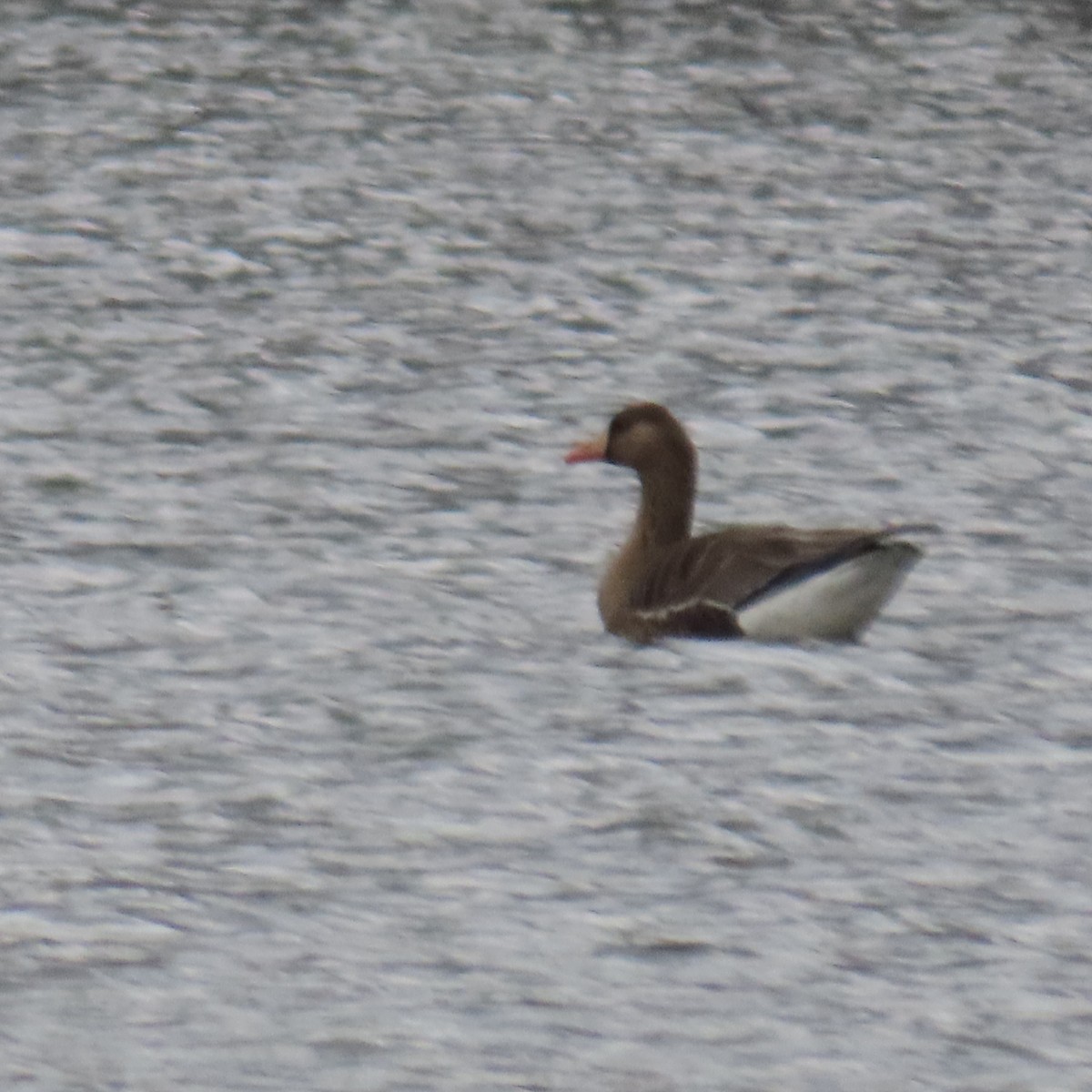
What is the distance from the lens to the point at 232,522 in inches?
569

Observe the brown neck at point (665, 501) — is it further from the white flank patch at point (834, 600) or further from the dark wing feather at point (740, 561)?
the white flank patch at point (834, 600)

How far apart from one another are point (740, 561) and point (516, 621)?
1.18m

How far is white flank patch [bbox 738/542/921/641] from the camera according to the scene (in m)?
12.0

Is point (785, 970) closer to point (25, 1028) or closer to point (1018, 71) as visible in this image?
point (25, 1028)

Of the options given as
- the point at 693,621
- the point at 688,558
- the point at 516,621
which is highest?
the point at 688,558

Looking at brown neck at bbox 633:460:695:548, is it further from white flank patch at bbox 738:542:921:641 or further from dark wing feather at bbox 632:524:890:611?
white flank patch at bbox 738:542:921:641

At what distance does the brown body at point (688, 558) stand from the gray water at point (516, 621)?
0.55ft

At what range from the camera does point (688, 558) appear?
12500 millimetres

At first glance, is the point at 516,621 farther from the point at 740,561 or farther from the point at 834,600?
the point at 834,600

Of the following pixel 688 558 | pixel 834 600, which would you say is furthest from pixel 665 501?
pixel 834 600

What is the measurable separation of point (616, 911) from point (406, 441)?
7.35m

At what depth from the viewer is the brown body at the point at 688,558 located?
12031mm

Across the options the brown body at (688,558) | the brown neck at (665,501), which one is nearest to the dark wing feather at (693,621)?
the brown body at (688,558)

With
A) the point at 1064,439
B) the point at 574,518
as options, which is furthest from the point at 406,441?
the point at 1064,439
